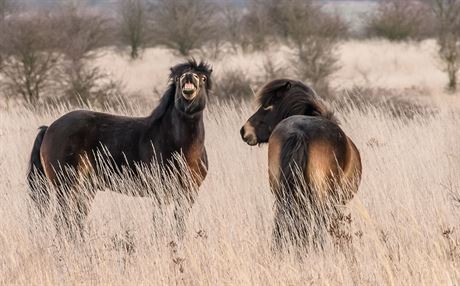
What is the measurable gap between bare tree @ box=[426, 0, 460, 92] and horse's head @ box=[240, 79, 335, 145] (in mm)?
16795

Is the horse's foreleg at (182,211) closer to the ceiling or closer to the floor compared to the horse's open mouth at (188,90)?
closer to the floor

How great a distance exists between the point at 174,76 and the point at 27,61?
12087 millimetres

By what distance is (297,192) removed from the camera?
16.3 feet

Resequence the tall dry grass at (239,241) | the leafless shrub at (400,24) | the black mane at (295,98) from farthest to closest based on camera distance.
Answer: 1. the leafless shrub at (400,24)
2. the black mane at (295,98)
3. the tall dry grass at (239,241)

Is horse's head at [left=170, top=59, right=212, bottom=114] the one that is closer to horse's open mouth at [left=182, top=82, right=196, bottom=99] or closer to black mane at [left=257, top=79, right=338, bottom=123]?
horse's open mouth at [left=182, top=82, right=196, bottom=99]

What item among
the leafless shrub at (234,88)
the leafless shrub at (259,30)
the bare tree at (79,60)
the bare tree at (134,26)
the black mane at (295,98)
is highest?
the black mane at (295,98)

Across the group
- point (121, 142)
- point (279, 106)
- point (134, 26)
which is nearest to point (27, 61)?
point (121, 142)

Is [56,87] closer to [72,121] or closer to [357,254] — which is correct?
[72,121]

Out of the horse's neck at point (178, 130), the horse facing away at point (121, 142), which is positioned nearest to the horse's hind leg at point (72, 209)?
the horse facing away at point (121, 142)

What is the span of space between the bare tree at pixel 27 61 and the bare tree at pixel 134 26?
51.9ft

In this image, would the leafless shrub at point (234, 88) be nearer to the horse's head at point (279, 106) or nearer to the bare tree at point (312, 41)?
the bare tree at point (312, 41)

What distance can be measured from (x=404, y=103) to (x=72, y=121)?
35.4 ft

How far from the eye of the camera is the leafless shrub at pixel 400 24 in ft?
124

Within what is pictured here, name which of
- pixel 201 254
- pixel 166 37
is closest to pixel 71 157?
pixel 201 254
